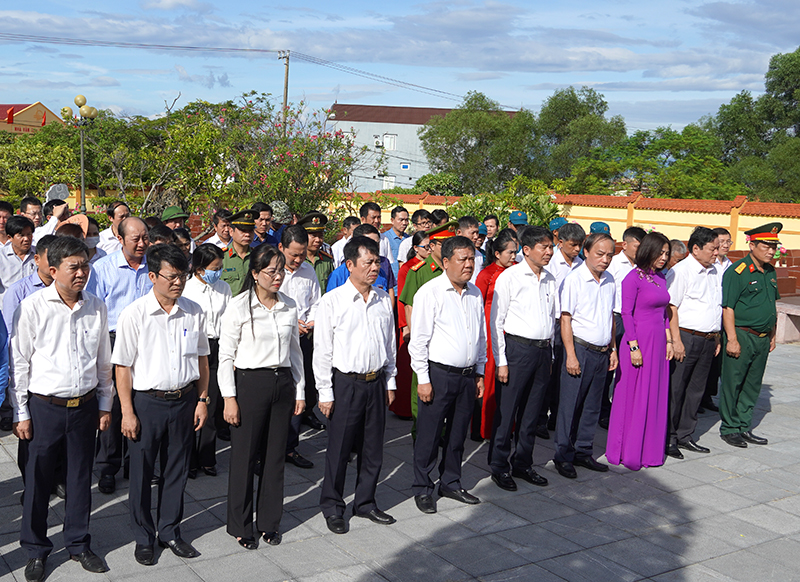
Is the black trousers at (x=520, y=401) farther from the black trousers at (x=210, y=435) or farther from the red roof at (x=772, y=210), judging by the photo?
the red roof at (x=772, y=210)

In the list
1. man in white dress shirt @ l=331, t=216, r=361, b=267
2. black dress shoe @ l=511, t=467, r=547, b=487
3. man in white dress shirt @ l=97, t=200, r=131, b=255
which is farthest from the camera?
man in white dress shirt @ l=331, t=216, r=361, b=267

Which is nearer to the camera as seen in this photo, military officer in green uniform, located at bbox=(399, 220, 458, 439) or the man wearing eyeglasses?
the man wearing eyeglasses

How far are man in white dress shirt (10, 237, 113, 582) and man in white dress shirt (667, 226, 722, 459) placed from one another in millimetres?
4729

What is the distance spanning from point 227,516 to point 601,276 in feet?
10.8

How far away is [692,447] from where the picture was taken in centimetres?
642

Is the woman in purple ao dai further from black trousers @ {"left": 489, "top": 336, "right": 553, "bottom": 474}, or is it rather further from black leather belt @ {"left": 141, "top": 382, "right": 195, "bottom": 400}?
black leather belt @ {"left": 141, "top": 382, "right": 195, "bottom": 400}

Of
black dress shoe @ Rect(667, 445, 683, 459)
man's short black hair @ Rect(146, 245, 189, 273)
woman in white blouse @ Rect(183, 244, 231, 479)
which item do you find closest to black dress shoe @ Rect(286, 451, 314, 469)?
woman in white blouse @ Rect(183, 244, 231, 479)

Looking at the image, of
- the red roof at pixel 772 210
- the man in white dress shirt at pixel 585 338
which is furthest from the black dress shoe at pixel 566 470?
the red roof at pixel 772 210

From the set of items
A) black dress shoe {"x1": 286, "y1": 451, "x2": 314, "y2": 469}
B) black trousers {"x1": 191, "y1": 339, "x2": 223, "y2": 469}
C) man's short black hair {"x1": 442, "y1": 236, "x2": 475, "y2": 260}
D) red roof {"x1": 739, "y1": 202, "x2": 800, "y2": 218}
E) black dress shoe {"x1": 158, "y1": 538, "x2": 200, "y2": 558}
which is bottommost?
black dress shoe {"x1": 286, "y1": 451, "x2": 314, "y2": 469}

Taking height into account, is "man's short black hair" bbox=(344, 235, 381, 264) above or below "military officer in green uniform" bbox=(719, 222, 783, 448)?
above

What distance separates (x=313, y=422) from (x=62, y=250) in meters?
3.36

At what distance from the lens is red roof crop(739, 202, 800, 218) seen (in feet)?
68.9

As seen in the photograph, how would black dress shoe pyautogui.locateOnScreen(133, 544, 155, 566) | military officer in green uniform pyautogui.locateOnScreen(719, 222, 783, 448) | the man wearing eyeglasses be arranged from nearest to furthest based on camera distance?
black dress shoe pyautogui.locateOnScreen(133, 544, 155, 566) → the man wearing eyeglasses → military officer in green uniform pyautogui.locateOnScreen(719, 222, 783, 448)

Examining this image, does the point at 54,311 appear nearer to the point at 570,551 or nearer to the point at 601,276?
the point at 570,551
